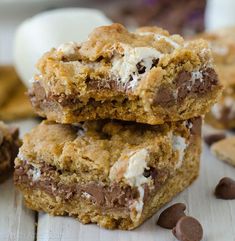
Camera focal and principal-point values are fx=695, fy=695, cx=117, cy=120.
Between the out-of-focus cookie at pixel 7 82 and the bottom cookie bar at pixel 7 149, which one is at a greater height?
the out-of-focus cookie at pixel 7 82

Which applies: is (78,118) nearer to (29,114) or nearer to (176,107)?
(176,107)

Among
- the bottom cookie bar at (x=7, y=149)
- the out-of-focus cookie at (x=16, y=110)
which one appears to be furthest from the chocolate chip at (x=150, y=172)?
the out-of-focus cookie at (x=16, y=110)

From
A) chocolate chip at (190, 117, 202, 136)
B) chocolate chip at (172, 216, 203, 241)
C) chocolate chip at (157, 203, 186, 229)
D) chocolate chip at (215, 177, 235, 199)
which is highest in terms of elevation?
chocolate chip at (190, 117, 202, 136)

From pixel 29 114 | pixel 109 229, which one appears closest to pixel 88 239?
pixel 109 229

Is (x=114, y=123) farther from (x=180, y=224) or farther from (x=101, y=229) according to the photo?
(x=180, y=224)

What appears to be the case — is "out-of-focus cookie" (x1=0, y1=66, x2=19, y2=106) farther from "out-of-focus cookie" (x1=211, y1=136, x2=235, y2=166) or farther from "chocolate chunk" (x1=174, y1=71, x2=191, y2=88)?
"chocolate chunk" (x1=174, y1=71, x2=191, y2=88)

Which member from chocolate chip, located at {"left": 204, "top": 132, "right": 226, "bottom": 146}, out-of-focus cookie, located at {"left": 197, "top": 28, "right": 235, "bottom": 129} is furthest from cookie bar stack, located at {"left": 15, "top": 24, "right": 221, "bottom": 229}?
out-of-focus cookie, located at {"left": 197, "top": 28, "right": 235, "bottom": 129}

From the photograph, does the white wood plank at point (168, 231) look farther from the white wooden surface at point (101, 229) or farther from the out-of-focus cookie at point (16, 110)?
the out-of-focus cookie at point (16, 110)

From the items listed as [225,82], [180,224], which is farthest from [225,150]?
[180,224]
